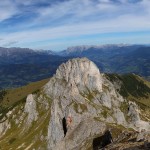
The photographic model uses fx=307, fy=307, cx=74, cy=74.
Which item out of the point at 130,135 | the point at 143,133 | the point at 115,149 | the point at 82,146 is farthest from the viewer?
the point at 82,146

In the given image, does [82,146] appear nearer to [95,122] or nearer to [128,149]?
[95,122]

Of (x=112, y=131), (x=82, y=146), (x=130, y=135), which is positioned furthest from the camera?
(x=82, y=146)

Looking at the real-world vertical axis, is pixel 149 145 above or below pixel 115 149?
above

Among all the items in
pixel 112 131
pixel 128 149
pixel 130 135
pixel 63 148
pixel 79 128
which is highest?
pixel 128 149

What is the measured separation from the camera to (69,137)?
178 meters

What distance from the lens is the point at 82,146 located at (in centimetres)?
14200

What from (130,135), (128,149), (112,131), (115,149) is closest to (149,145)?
(128,149)

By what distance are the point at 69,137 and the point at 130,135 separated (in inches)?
4075

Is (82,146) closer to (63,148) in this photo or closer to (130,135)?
(63,148)

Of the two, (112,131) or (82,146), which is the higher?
(112,131)

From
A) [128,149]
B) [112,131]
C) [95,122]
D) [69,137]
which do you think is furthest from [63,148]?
[128,149]

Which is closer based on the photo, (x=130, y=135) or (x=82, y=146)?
(x=130, y=135)

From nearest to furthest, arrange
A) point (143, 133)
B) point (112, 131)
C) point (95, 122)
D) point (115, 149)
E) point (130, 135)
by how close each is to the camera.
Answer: point (115, 149), point (143, 133), point (130, 135), point (112, 131), point (95, 122)

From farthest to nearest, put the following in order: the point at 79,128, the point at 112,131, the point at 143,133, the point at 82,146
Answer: the point at 79,128, the point at 82,146, the point at 112,131, the point at 143,133
